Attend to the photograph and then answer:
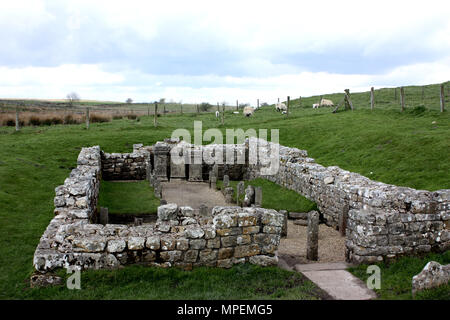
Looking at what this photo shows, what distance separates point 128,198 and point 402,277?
11.7 meters

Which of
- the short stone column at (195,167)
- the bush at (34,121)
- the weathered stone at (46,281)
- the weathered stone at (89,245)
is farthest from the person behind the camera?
the bush at (34,121)

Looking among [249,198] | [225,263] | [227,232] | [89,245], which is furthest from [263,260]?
[249,198]

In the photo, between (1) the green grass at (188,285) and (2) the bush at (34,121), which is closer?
(1) the green grass at (188,285)

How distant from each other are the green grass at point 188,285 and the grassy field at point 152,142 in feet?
0.25

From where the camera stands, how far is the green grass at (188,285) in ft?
25.3

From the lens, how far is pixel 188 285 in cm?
820

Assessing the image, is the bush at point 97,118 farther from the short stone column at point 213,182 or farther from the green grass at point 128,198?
the short stone column at point 213,182

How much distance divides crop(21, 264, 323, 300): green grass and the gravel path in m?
2.00

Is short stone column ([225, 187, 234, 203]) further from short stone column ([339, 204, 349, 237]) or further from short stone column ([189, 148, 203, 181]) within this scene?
short stone column ([339, 204, 349, 237])

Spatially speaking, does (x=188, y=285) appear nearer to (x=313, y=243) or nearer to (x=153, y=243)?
(x=153, y=243)

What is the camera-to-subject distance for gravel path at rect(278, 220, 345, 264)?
1122 cm

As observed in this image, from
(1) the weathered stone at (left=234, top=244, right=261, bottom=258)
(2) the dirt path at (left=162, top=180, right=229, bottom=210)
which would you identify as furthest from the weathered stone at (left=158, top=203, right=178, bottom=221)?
(2) the dirt path at (left=162, top=180, right=229, bottom=210)

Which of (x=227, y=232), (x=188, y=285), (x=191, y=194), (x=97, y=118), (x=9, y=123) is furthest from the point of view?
(x=97, y=118)

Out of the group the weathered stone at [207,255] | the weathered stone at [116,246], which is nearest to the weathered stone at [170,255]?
the weathered stone at [207,255]
